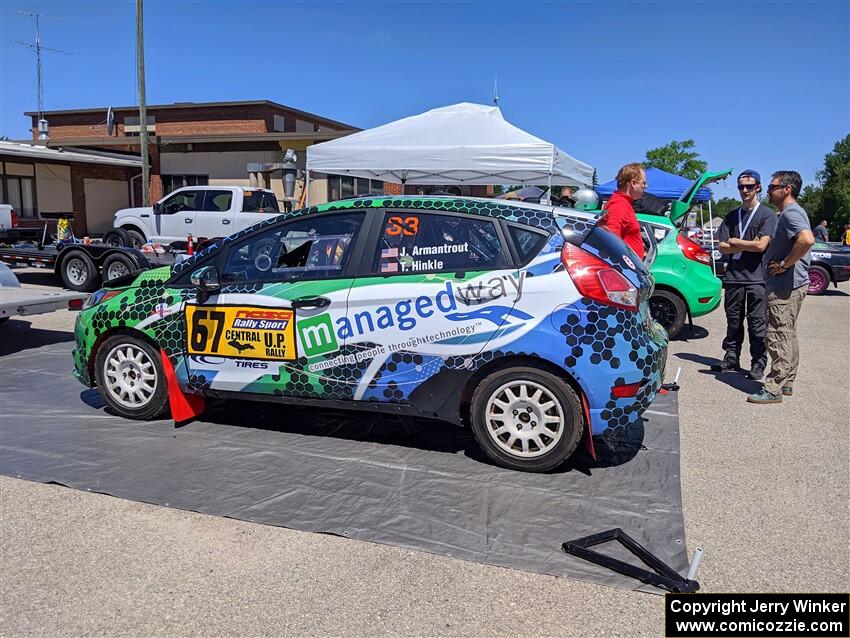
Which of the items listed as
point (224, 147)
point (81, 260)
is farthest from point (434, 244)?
point (224, 147)

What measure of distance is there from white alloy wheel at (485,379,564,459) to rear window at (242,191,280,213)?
40.2ft

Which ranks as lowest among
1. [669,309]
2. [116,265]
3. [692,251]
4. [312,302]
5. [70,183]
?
[669,309]

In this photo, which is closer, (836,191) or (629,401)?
(629,401)

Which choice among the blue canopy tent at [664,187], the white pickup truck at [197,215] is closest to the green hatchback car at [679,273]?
the blue canopy tent at [664,187]

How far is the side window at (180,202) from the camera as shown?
1523 centimetres

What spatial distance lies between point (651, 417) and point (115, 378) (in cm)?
419

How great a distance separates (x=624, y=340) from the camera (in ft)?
12.7

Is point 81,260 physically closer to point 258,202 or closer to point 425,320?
point 258,202

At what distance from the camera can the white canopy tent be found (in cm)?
1041

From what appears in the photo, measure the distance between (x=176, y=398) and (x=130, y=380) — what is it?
44cm

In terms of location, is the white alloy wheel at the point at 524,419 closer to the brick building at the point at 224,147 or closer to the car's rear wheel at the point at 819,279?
the car's rear wheel at the point at 819,279

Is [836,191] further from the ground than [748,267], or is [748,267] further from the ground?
[836,191]

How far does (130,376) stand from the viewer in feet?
16.3

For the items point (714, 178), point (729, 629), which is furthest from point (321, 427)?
point (714, 178)
